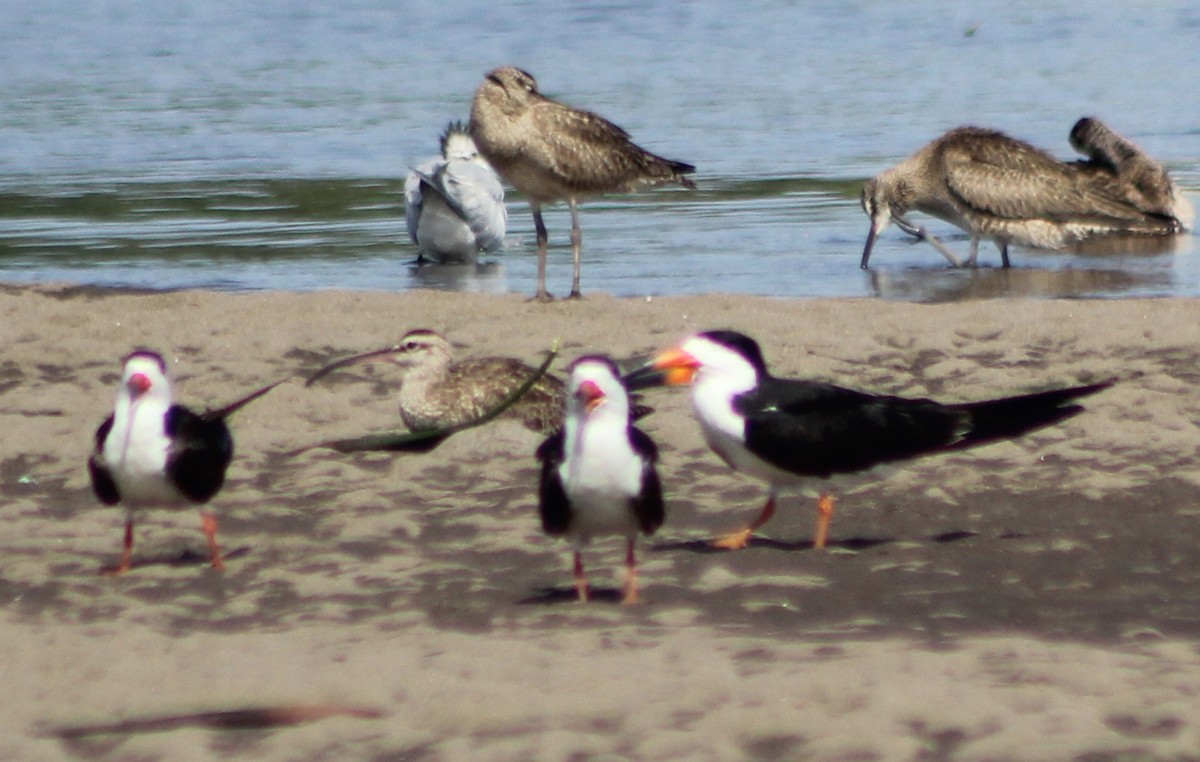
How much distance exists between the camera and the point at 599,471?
5863 millimetres

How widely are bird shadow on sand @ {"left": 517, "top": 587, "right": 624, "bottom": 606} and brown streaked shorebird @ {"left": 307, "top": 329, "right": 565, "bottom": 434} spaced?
1876 millimetres

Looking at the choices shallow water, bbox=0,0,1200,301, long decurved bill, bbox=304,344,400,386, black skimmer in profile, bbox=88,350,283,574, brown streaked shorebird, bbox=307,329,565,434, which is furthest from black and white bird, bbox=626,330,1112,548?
shallow water, bbox=0,0,1200,301

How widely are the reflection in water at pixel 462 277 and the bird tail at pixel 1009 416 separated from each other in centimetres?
552

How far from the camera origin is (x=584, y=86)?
2430cm

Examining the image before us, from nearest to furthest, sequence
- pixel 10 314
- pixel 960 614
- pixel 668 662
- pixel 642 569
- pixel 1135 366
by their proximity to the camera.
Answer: pixel 668 662 → pixel 960 614 → pixel 642 569 → pixel 1135 366 → pixel 10 314

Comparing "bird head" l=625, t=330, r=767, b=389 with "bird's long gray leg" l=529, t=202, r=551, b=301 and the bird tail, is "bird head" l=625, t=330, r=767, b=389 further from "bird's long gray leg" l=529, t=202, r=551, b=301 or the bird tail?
"bird's long gray leg" l=529, t=202, r=551, b=301

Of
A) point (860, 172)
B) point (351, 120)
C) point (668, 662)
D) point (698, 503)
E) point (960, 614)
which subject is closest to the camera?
point (668, 662)

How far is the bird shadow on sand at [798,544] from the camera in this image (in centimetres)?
667

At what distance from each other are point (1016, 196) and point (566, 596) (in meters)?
8.30

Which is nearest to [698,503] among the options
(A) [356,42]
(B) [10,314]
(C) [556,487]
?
(C) [556,487]

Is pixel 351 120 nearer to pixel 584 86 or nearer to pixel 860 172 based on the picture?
pixel 584 86

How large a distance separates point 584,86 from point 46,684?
19.4m

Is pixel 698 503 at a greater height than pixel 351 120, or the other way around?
pixel 351 120

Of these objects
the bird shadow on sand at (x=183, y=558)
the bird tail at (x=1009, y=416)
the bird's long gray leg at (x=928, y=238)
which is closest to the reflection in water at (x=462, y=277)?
the bird's long gray leg at (x=928, y=238)
